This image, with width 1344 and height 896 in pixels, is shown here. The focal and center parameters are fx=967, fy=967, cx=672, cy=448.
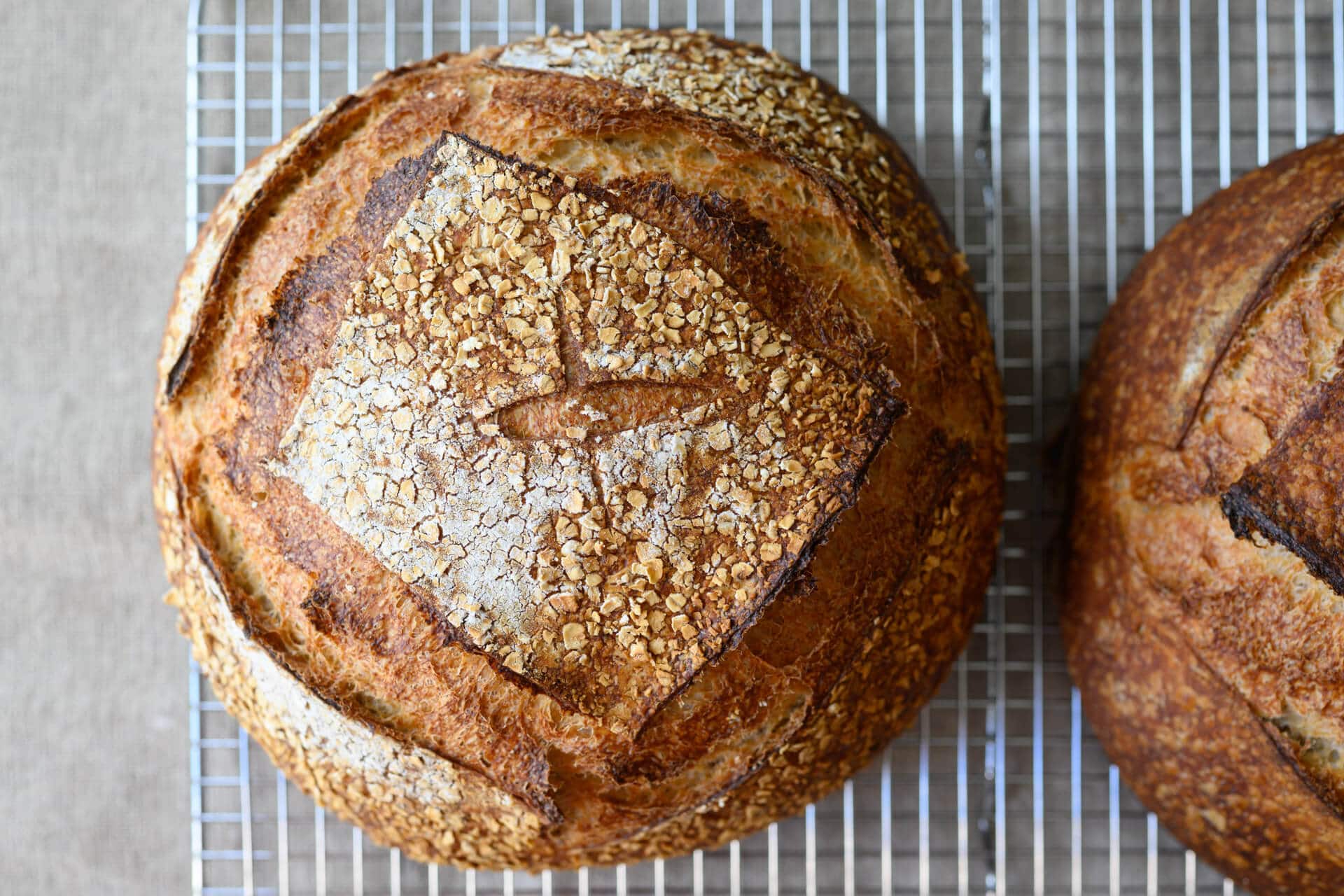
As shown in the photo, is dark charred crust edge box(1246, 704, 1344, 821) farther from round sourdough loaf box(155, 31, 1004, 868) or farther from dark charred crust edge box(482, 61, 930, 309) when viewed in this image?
dark charred crust edge box(482, 61, 930, 309)

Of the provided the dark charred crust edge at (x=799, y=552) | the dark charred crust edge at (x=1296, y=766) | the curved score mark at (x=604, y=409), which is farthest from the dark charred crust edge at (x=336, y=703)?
the dark charred crust edge at (x=1296, y=766)

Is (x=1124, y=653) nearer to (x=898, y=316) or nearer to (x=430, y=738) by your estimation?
(x=898, y=316)

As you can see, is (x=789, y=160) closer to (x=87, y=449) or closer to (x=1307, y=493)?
(x=1307, y=493)

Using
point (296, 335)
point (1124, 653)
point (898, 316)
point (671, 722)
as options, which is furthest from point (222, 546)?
point (1124, 653)

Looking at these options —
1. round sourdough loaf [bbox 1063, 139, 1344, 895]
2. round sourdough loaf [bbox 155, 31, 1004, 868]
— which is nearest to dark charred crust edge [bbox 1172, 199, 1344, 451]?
round sourdough loaf [bbox 1063, 139, 1344, 895]

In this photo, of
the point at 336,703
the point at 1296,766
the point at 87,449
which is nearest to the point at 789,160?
the point at 336,703

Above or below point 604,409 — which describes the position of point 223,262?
above
